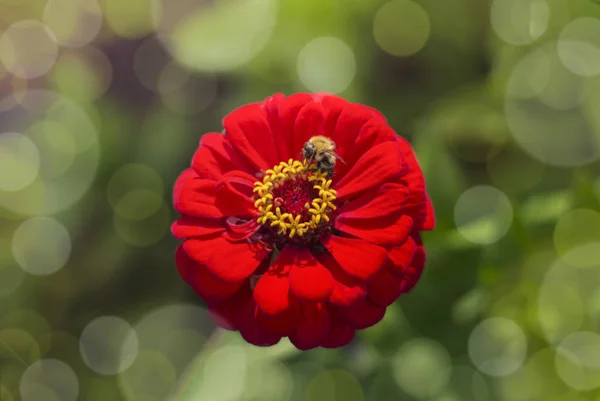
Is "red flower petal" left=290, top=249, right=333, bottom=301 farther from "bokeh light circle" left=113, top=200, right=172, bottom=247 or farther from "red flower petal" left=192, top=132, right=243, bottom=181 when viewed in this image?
"bokeh light circle" left=113, top=200, right=172, bottom=247

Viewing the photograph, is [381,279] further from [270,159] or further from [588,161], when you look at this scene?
[588,161]

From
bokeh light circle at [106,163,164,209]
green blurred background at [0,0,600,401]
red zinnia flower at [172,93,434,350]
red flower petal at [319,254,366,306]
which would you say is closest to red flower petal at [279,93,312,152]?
red zinnia flower at [172,93,434,350]

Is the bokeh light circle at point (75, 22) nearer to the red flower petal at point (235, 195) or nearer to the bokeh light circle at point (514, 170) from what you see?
the red flower petal at point (235, 195)

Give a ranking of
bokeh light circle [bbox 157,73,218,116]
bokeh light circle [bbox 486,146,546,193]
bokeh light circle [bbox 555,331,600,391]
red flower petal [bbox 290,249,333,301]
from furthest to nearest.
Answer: bokeh light circle [bbox 157,73,218,116] → bokeh light circle [bbox 486,146,546,193] → bokeh light circle [bbox 555,331,600,391] → red flower petal [bbox 290,249,333,301]

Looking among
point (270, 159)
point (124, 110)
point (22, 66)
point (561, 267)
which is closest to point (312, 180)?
point (270, 159)

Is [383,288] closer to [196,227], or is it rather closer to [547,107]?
[196,227]

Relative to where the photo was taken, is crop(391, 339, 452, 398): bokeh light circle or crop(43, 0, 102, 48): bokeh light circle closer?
crop(391, 339, 452, 398): bokeh light circle
